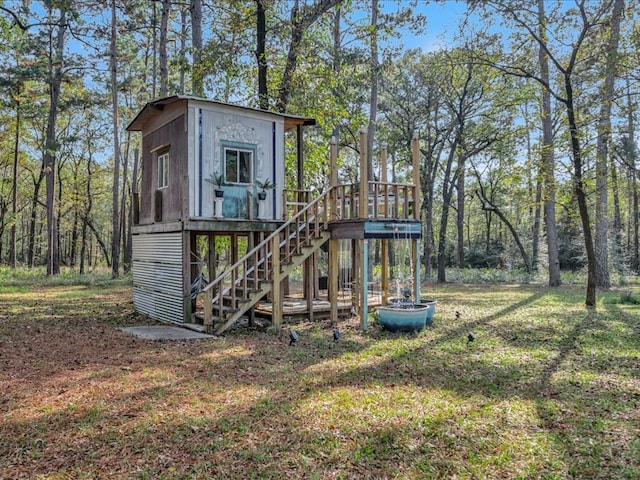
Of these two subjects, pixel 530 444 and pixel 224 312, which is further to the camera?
pixel 224 312

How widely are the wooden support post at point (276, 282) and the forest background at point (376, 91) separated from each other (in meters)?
6.04

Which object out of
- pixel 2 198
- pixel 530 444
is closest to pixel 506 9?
pixel 530 444

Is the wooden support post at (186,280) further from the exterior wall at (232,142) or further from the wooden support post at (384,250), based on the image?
the wooden support post at (384,250)

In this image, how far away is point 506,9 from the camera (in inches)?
473

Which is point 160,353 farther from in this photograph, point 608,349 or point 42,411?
point 608,349

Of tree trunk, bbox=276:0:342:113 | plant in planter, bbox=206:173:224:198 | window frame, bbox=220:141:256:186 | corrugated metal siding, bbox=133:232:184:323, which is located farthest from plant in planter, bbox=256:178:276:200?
tree trunk, bbox=276:0:342:113

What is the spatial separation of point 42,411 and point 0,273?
21538 millimetres

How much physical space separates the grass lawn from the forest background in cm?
640

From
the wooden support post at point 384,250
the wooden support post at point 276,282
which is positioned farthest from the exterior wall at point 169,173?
the wooden support post at point 384,250

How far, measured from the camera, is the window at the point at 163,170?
434 inches

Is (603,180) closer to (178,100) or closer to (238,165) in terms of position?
(238,165)

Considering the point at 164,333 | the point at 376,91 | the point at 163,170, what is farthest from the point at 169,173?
the point at 376,91

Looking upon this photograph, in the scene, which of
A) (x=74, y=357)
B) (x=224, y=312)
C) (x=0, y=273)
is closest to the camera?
(x=74, y=357)

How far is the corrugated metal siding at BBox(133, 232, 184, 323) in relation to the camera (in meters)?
10.1
